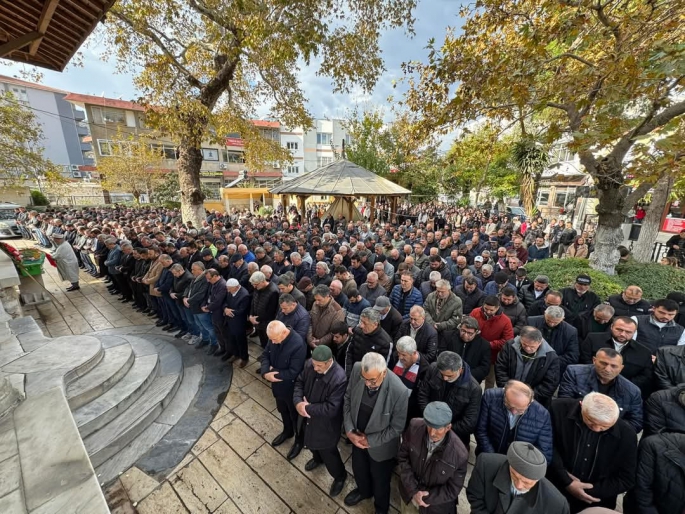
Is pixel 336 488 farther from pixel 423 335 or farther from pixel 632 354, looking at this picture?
pixel 632 354

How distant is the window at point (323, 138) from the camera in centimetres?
4291

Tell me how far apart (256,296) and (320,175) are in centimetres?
1123

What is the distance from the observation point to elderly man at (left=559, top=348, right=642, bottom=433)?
2695 mm

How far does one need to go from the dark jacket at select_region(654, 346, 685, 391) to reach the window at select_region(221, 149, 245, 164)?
3906 centimetres

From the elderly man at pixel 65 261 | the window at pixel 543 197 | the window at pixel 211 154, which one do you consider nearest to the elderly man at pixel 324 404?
the elderly man at pixel 65 261

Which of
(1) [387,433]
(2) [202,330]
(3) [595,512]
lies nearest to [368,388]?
(1) [387,433]

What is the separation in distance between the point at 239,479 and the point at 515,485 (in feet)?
9.28

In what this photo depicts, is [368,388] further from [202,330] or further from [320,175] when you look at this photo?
[320,175]

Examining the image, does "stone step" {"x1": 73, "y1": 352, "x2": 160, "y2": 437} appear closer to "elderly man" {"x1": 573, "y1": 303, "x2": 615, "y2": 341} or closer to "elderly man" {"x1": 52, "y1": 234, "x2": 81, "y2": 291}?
"elderly man" {"x1": 52, "y1": 234, "x2": 81, "y2": 291}

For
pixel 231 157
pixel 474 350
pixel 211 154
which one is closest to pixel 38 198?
pixel 211 154

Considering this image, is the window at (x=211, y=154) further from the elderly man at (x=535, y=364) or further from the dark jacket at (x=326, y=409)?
the elderly man at (x=535, y=364)

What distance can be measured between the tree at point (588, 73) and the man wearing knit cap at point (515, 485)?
150 inches

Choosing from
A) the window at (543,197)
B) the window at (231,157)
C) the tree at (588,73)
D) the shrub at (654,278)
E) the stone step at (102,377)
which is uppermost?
the window at (231,157)

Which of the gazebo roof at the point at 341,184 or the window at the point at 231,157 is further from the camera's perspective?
the window at the point at 231,157
